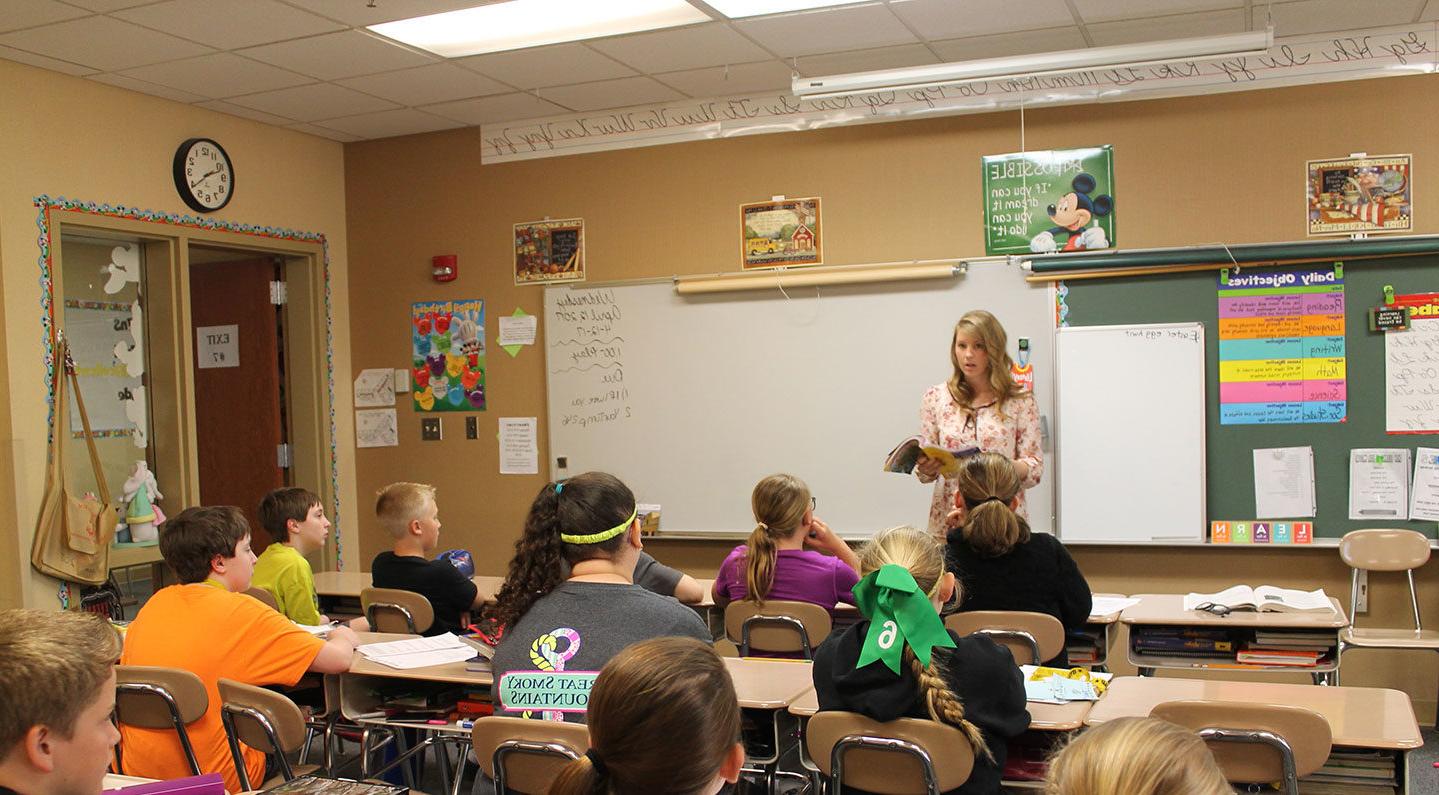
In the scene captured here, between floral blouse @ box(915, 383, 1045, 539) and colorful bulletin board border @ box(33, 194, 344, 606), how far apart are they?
361 centimetres

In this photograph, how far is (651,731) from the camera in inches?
60.6

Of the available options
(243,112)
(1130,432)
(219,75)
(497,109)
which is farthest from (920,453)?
(243,112)

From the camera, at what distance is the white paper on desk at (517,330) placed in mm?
6473

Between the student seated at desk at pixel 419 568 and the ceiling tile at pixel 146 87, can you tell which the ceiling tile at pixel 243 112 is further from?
the student seated at desk at pixel 419 568

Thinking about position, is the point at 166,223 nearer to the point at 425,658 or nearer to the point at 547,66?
the point at 547,66

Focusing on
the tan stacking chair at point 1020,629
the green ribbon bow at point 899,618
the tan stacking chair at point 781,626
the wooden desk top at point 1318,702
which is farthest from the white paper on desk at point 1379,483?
the green ribbon bow at point 899,618

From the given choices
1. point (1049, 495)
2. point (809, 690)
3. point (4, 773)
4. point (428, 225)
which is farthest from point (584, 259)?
point (4, 773)

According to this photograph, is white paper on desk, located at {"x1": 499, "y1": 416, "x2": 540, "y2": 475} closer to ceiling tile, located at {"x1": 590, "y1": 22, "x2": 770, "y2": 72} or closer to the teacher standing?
ceiling tile, located at {"x1": 590, "y1": 22, "x2": 770, "y2": 72}

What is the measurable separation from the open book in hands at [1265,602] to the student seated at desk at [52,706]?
2828 millimetres

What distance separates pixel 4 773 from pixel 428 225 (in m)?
5.27

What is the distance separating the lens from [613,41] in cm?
497

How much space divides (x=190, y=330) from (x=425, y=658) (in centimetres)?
316

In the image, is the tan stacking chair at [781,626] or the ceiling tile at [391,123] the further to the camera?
the ceiling tile at [391,123]

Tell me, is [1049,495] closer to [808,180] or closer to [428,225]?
[808,180]
